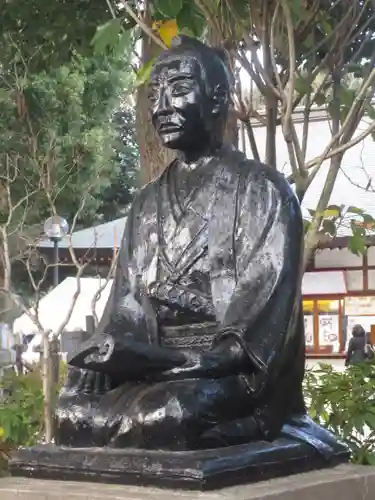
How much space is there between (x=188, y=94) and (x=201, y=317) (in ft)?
2.43

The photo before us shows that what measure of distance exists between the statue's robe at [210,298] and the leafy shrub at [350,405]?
1.72 m

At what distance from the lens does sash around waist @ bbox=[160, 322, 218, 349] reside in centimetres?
280

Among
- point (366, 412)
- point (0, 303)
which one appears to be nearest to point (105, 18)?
point (366, 412)

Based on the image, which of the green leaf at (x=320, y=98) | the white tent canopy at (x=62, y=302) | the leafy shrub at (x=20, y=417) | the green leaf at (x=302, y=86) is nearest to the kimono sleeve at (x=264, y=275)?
the green leaf at (x=302, y=86)

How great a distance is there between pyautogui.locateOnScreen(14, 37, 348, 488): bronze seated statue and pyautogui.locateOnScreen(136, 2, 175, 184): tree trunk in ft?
7.32

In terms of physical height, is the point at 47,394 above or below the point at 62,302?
below

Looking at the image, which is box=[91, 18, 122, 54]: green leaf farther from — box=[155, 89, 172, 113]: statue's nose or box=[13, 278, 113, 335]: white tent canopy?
box=[13, 278, 113, 335]: white tent canopy

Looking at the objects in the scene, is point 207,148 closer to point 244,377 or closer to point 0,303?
point 244,377

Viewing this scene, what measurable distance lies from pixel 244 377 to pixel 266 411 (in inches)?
6.5

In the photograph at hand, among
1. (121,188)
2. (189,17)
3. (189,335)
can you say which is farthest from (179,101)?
(121,188)

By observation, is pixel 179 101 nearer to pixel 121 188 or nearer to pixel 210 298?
pixel 210 298

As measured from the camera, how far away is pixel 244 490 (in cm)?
241

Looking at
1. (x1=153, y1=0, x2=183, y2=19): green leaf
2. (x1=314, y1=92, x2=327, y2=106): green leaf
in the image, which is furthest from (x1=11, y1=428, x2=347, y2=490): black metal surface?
(x1=314, y1=92, x2=327, y2=106): green leaf

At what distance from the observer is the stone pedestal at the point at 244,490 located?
235 centimetres
